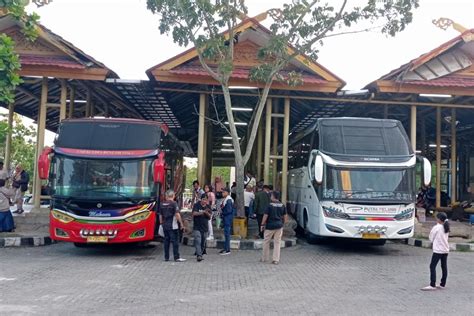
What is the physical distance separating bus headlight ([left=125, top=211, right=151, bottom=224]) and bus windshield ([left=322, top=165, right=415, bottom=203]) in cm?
440

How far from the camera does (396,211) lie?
12.1 metres

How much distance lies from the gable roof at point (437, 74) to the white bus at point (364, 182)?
407cm

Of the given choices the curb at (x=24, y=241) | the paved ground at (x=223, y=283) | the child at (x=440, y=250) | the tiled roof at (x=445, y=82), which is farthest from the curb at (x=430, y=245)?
the curb at (x=24, y=241)

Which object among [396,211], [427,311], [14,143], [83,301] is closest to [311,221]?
[396,211]

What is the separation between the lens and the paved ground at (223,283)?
6.86 meters

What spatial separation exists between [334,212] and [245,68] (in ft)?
22.3

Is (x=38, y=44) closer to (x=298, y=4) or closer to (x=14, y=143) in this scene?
(x=298, y=4)

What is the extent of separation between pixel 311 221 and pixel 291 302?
21.2 ft

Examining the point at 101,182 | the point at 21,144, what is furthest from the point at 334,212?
the point at 21,144

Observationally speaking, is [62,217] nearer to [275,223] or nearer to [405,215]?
[275,223]

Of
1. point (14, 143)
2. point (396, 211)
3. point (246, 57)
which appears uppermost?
point (246, 57)

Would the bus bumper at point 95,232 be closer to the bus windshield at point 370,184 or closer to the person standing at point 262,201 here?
the person standing at point 262,201

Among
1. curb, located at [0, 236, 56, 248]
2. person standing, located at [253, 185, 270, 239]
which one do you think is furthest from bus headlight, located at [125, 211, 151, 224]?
Answer: curb, located at [0, 236, 56, 248]

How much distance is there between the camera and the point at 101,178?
1095 centimetres
